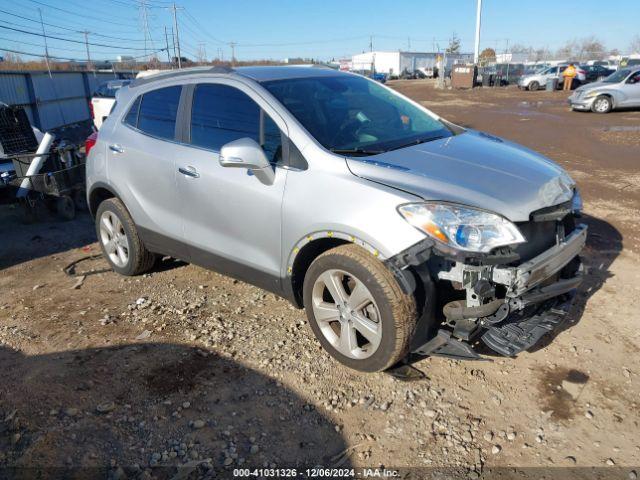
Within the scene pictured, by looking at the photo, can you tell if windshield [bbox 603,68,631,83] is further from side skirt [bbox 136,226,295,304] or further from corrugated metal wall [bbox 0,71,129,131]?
corrugated metal wall [bbox 0,71,129,131]

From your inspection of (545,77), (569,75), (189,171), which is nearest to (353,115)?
(189,171)

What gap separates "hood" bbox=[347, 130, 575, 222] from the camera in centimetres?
294

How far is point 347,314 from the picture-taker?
321 cm

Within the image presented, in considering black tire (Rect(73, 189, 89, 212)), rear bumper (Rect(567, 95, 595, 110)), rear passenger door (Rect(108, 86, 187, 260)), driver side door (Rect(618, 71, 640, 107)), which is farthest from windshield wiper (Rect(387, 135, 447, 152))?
driver side door (Rect(618, 71, 640, 107))

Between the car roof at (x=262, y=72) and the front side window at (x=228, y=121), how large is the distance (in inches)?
6.0

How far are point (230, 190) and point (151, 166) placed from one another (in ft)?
3.34

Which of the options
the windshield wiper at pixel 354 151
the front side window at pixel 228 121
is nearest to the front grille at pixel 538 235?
the windshield wiper at pixel 354 151

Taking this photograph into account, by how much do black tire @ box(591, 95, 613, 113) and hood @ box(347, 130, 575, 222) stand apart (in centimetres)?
1826

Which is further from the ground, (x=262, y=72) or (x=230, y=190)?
(x=262, y=72)

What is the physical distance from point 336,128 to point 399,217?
104cm

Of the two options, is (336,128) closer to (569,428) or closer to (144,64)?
(569,428)

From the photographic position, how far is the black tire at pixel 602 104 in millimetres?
18984

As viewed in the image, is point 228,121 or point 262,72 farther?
point 262,72

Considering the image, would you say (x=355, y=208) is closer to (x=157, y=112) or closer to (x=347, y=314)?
(x=347, y=314)
